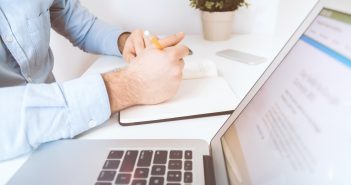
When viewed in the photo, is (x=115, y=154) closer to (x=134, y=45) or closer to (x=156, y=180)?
(x=156, y=180)

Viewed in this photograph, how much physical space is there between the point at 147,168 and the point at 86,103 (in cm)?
19

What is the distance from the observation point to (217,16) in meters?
0.99

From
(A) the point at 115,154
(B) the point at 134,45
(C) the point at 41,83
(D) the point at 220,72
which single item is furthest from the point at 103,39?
(A) the point at 115,154

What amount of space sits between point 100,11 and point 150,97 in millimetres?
687

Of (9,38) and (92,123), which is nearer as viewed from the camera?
(92,123)

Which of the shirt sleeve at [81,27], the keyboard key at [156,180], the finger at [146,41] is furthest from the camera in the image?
the shirt sleeve at [81,27]

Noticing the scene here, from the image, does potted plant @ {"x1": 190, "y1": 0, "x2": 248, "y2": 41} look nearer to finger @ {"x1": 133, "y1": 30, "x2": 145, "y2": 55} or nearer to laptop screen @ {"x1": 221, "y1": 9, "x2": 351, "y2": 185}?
finger @ {"x1": 133, "y1": 30, "x2": 145, "y2": 55}

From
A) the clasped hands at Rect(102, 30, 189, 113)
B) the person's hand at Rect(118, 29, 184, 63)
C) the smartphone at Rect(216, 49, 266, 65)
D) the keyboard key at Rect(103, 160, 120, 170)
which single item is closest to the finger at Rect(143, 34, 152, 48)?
the person's hand at Rect(118, 29, 184, 63)

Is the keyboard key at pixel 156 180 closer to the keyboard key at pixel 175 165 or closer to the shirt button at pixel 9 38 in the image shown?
the keyboard key at pixel 175 165

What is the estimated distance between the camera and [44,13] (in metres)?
0.82

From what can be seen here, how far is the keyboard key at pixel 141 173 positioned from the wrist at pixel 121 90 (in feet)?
0.59

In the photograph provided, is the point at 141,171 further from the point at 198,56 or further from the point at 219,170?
the point at 198,56

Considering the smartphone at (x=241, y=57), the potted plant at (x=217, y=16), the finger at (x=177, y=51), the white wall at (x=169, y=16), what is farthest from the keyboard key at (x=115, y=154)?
the white wall at (x=169, y=16)

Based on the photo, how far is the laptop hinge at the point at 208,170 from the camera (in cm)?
38
